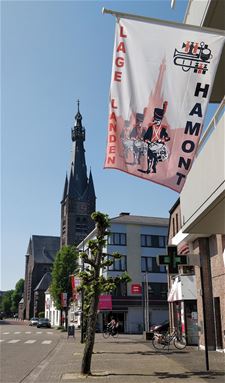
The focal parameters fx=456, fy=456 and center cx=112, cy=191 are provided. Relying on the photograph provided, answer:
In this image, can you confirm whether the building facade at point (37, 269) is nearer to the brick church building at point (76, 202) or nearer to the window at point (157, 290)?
the brick church building at point (76, 202)

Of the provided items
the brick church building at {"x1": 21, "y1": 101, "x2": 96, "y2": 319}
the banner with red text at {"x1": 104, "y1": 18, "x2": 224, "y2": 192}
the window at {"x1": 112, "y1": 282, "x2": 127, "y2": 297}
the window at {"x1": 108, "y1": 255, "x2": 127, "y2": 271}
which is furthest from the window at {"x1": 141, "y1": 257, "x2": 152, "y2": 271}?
the banner with red text at {"x1": 104, "y1": 18, "x2": 224, "y2": 192}

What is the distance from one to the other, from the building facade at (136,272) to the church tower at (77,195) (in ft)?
154

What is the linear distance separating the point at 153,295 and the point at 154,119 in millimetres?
51909

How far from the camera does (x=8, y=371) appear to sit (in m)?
16.0

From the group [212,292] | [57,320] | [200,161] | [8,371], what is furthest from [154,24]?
[57,320]

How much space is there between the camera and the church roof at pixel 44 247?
128 meters

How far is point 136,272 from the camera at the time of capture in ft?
191

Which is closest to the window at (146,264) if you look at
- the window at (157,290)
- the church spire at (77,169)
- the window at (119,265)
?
the window at (157,290)

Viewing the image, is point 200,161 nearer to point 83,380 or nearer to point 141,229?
point 83,380

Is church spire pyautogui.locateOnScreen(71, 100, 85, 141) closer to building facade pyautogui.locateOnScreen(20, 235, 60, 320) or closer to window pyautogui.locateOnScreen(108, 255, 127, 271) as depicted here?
building facade pyautogui.locateOnScreen(20, 235, 60, 320)

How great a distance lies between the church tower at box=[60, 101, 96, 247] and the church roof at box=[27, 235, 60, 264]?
69.1ft

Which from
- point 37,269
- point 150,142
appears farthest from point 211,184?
point 37,269

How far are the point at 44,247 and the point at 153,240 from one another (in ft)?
249

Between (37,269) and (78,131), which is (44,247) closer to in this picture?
(37,269)
